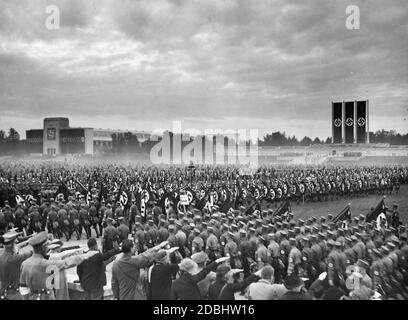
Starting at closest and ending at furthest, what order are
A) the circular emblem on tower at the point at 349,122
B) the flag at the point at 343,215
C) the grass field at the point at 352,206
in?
1. the flag at the point at 343,215
2. the circular emblem on tower at the point at 349,122
3. the grass field at the point at 352,206

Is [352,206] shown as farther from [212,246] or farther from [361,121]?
[212,246]

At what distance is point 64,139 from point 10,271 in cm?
3534

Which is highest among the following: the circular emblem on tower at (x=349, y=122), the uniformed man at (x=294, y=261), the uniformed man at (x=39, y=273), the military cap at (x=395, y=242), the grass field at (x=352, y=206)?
the circular emblem on tower at (x=349, y=122)

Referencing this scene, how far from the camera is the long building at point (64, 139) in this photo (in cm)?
3397

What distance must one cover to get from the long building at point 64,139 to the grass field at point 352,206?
64.0 ft

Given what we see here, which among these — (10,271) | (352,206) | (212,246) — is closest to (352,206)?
(352,206)

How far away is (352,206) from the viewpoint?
72.9 feet

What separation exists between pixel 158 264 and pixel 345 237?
4687mm

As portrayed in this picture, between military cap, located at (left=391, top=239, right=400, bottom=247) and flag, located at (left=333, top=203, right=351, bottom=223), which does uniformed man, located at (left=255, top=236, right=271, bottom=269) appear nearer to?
military cap, located at (left=391, top=239, right=400, bottom=247)

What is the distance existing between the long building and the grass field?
769 inches

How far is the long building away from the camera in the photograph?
1337 inches

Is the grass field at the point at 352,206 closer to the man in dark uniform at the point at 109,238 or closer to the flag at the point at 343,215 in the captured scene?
the flag at the point at 343,215

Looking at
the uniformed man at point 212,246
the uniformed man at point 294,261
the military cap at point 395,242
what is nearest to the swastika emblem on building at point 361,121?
the military cap at point 395,242

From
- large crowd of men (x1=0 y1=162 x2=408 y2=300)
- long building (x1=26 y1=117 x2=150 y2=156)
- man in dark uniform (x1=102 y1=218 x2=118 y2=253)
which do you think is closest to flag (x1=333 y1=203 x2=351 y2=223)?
large crowd of men (x1=0 y1=162 x2=408 y2=300)
